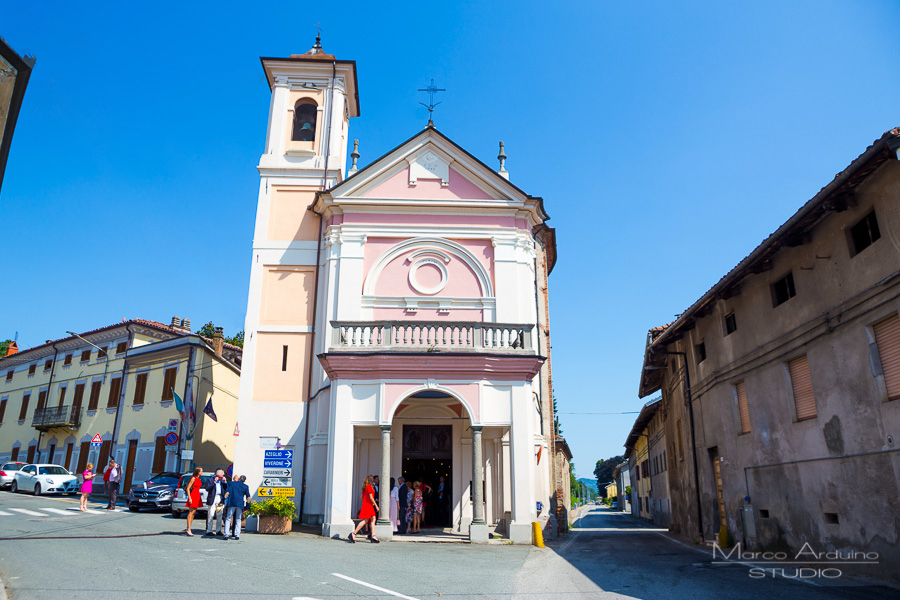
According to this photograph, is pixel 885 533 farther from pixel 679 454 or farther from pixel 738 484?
pixel 679 454

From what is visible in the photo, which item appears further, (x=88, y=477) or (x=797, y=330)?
(x=88, y=477)

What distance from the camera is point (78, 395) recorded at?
1442 inches

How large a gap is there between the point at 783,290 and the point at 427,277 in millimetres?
11453

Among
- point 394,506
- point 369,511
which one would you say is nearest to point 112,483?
point 394,506

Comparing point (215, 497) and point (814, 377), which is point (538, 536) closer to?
point (814, 377)

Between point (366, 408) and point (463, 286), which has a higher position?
point (463, 286)

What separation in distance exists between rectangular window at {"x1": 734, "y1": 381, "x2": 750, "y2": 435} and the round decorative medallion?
987 centimetres

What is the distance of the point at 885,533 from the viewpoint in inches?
411

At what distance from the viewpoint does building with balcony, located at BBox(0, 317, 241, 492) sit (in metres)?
31.2

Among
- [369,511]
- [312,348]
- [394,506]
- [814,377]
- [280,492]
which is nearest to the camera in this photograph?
[814,377]

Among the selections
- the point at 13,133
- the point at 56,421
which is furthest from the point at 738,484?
the point at 56,421

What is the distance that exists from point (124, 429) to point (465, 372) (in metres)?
24.1

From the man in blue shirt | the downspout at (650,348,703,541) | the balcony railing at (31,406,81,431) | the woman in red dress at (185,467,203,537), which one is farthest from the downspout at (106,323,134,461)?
the downspout at (650,348,703,541)

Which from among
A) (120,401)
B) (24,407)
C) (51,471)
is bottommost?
(51,471)
